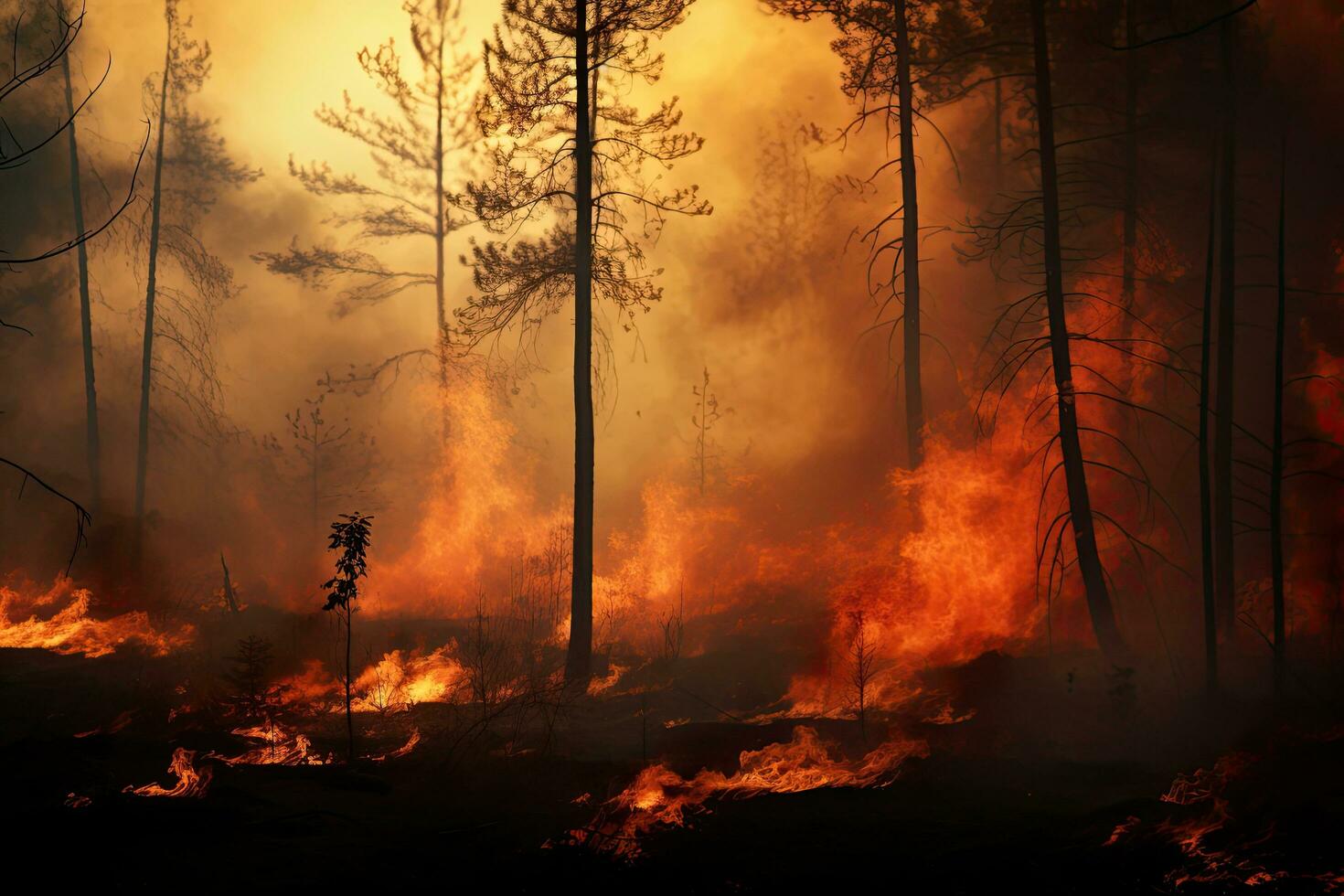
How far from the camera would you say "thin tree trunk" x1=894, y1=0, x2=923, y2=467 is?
55.5ft

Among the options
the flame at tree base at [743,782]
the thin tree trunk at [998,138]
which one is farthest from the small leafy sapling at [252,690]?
the thin tree trunk at [998,138]

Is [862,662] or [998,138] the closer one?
[862,662]

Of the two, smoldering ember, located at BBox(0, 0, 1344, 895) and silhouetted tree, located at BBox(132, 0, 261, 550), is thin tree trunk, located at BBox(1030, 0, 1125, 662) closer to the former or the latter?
smoldering ember, located at BBox(0, 0, 1344, 895)

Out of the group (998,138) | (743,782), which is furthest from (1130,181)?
(743,782)

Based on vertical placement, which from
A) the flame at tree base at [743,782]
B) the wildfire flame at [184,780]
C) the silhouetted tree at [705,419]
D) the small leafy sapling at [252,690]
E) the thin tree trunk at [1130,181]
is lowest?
the flame at tree base at [743,782]

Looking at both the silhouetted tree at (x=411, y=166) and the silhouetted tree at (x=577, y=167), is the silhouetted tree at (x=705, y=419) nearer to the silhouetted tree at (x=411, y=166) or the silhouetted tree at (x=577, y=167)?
the silhouetted tree at (x=411, y=166)

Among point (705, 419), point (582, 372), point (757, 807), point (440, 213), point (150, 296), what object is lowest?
point (757, 807)

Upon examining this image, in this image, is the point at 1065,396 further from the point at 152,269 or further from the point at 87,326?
the point at 87,326

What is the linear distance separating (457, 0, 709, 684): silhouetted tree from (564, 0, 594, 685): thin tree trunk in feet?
0.05

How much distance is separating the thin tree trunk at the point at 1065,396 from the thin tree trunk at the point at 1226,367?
1.59 meters

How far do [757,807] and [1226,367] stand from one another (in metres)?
8.55

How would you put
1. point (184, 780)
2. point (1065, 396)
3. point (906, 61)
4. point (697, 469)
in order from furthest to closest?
point (697, 469) < point (906, 61) < point (1065, 396) < point (184, 780)

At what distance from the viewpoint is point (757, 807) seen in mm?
10086

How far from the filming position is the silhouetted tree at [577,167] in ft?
49.3
